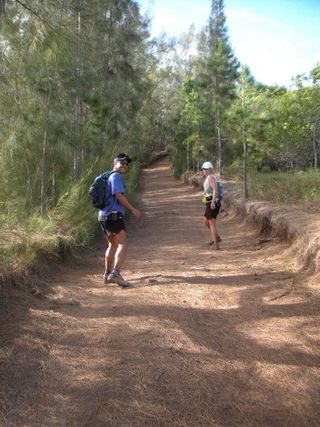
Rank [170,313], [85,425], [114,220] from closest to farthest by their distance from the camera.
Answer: [85,425], [170,313], [114,220]

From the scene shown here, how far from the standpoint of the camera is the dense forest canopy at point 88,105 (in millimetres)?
6609

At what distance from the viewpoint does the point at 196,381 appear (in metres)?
3.25

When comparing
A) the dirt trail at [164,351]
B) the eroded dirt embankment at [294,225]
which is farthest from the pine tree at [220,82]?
the dirt trail at [164,351]

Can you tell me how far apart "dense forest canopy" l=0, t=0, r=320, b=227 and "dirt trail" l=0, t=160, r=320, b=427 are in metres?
2.88

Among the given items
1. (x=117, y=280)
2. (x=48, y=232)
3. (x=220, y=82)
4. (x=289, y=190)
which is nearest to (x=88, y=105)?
(x=289, y=190)

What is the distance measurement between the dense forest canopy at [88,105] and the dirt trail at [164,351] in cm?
288

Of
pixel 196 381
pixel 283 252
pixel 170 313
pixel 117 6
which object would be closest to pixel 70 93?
pixel 283 252

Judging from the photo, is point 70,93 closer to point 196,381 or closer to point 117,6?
point 196,381

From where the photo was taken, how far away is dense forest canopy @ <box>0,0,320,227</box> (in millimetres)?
6609

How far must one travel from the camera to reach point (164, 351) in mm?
3674

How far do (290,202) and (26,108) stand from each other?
670 cm

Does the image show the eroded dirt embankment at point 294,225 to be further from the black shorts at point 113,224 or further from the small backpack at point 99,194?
the small backpack at point 99,194

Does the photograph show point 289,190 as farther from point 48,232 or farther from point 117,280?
point 117,280

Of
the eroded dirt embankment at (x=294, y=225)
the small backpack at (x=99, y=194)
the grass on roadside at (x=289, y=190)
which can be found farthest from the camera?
the grass on roadside at (x=289, y=190)
